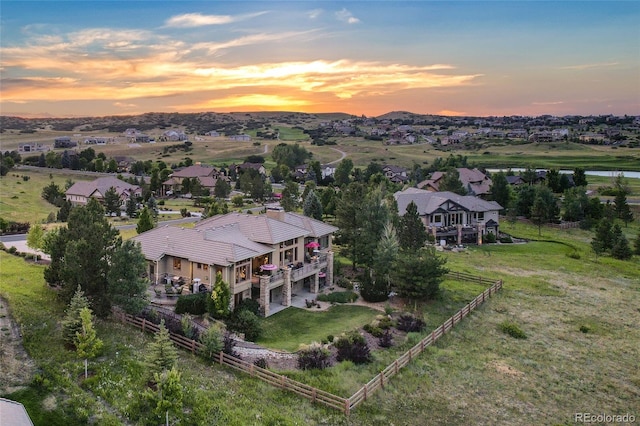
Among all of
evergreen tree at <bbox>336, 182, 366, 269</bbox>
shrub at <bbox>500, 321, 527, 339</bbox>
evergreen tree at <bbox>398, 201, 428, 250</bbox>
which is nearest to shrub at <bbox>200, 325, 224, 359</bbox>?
shrub at <bbox>500, 321, 527, 339</bbox>

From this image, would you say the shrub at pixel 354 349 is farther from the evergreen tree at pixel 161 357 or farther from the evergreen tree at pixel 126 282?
the evergreen tree at pixel 126 282

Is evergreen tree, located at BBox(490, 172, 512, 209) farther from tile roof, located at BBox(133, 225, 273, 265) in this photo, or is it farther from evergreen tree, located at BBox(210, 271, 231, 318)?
evergreen tree, located at BBox(210, 271, 231, 318)

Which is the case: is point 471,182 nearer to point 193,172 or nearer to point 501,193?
point 501,193

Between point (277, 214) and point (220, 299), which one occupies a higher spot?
point (277, 214)

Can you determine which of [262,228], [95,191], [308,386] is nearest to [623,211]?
[262,228]

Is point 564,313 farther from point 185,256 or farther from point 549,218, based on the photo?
point 549,218

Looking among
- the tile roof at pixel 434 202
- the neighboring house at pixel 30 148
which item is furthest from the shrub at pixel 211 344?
the neighboring house at pixel 30 148
